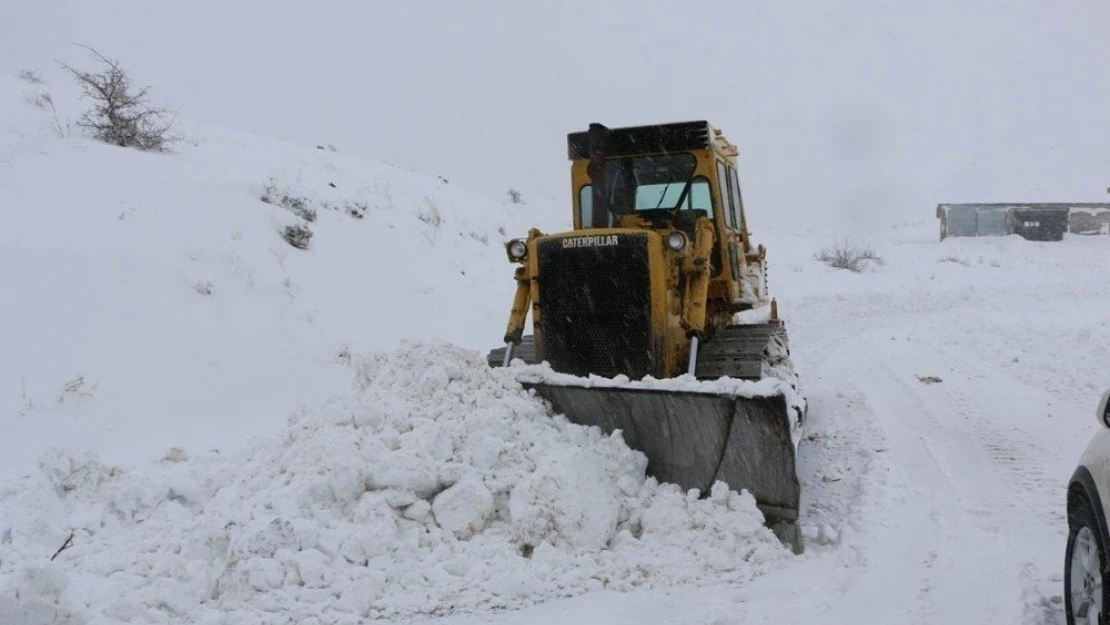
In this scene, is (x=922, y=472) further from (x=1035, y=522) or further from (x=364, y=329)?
(x=364, y=329)

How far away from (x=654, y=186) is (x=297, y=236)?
609 cm

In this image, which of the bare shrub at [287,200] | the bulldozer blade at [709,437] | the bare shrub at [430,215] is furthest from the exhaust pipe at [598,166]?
the bare shrub at [430,215]

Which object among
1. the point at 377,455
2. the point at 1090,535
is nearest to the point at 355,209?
the point at 377,455

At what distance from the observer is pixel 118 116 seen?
463 inches

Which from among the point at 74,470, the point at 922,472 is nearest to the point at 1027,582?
the point at 922,472

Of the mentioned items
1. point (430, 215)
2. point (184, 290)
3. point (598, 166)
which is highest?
point (598, 166)

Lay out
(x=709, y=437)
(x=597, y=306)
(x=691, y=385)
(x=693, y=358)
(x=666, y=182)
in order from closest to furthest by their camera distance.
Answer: (x=709, y=437) < (x=691, y=385) < (x=693, y=358) < (x=597, y=306) < (x=666, y=182)

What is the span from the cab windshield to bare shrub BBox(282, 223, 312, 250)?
559 centimetres

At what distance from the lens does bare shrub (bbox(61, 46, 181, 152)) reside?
1166 centimetres

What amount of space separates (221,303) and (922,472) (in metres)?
6.86

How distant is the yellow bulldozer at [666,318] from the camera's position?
15.5ft

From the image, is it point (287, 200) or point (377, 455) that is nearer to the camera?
point (377, 455)

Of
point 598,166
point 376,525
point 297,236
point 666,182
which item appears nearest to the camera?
point 376,525

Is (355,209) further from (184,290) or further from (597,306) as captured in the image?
(597,306)
